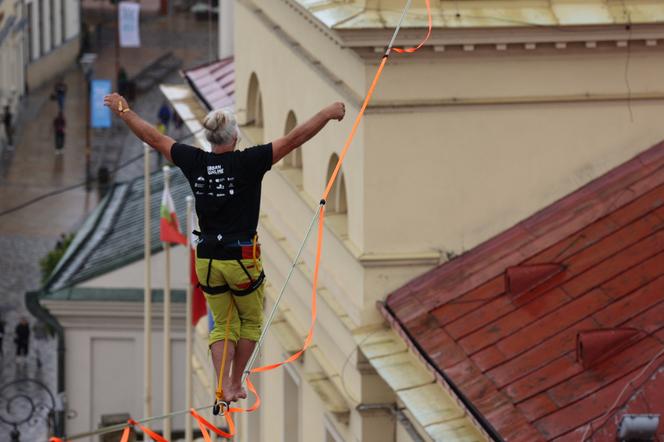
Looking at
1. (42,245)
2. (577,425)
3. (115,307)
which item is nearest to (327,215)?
(577,425)

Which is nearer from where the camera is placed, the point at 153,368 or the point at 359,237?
the point at 359,237

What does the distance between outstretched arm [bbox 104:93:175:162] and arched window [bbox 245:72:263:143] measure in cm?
1864

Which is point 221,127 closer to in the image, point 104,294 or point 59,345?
point 104,294

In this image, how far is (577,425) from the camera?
25609mm

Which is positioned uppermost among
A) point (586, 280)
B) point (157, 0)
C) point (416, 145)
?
point (157, 0)

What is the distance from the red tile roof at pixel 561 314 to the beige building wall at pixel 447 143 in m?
0.36

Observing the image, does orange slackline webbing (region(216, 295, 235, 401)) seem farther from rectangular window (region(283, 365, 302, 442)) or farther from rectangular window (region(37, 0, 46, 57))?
rectangular window (region(37, 0, 46, 57))

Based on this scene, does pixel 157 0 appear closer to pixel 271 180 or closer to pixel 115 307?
pixel 115 307

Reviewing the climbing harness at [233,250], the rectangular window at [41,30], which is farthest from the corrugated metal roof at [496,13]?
the rectangular window at [41,30]

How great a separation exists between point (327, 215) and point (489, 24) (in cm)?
451

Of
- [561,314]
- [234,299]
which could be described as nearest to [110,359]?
[561,314]

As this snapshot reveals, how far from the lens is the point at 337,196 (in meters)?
33.3

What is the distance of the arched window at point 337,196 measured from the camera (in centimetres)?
3303

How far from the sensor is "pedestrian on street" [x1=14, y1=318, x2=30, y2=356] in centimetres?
5769
